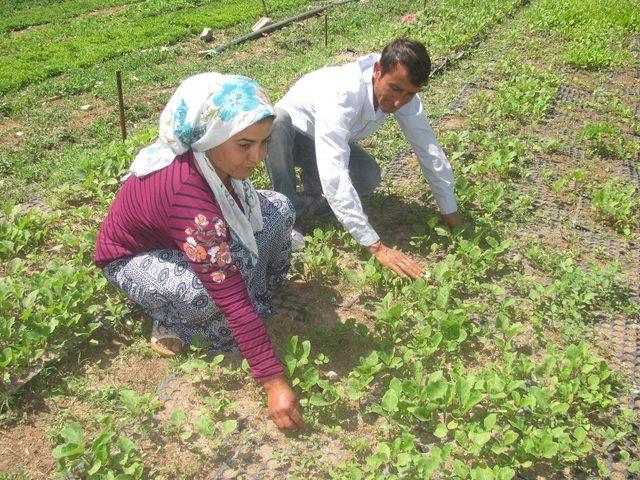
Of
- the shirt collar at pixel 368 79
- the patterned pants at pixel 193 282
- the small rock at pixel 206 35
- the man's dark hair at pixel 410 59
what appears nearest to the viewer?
the patterned pants at pixel 193 282

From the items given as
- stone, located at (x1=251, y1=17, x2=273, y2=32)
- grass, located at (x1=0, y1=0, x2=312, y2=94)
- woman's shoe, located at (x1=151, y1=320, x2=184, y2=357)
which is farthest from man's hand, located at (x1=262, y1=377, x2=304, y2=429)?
stone, located at (x1=251, y1=17, x2=273, y2=32)

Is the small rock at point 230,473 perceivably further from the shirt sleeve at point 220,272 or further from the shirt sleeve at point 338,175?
the shirt sleeve at point 338,175

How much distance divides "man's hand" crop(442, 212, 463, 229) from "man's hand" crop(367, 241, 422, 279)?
0.65m

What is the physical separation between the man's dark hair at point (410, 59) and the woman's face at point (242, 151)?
37.4 inches

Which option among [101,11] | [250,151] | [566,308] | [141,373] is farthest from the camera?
[101,11]

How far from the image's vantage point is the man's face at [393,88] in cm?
285

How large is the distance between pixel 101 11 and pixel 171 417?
14.4 metres

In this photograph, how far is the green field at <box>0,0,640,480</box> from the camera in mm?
2252

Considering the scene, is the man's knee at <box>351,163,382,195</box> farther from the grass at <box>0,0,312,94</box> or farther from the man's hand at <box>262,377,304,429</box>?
the grass at <box>0,0,312,94</box>

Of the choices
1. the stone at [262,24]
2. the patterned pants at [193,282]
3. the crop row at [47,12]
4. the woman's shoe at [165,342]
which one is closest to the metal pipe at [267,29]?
the stone at [262,24]

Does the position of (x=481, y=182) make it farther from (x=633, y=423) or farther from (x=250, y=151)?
(x=250, y=151)

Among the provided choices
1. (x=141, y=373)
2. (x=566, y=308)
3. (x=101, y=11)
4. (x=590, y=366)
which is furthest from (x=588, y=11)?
(x=101, y=11)

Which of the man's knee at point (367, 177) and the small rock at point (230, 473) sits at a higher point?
the man's knee at point (367, 177)

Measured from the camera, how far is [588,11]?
898cm
